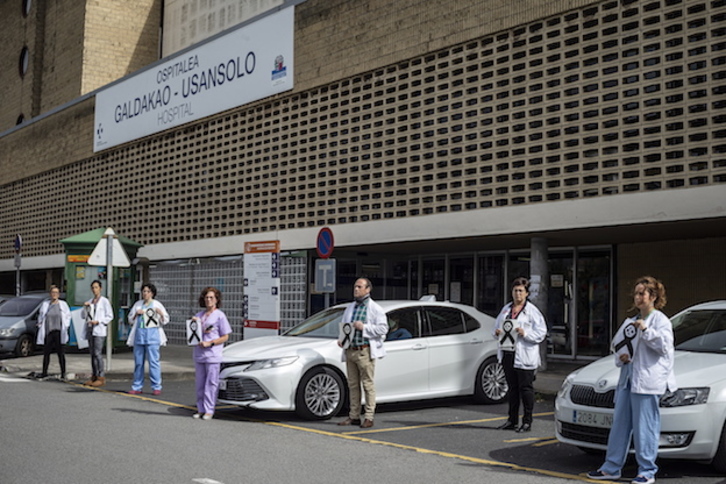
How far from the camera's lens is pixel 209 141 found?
24984 mm

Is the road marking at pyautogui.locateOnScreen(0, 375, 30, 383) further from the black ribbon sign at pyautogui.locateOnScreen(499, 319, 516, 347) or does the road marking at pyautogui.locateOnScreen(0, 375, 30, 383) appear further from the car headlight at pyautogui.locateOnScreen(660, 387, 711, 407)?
the car headlight at pyautogui.locateOnScreen(660, 387, 711, 407)

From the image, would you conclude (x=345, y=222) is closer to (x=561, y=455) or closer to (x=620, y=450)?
(x=561, y=455)

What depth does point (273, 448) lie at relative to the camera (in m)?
8.63

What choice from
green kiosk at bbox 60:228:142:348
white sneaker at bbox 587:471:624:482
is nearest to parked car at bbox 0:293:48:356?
green kiosk at bbox 60:228:142:348

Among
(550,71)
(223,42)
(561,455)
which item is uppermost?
(223,42)

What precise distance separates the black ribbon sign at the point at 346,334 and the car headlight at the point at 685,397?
13.0ft

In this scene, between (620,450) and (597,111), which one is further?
(597,111)

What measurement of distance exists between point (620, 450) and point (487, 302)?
13.3 m

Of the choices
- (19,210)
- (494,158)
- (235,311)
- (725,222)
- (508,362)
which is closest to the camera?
(508,362)

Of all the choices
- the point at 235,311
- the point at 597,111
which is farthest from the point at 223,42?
the point at 597,111

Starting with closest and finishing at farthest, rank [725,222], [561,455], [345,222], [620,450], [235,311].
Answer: [620,450] → [561,455] → [725,222] → [345,222] → [235,311]

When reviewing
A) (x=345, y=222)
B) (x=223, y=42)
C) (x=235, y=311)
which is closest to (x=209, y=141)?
(x=223, y=42)

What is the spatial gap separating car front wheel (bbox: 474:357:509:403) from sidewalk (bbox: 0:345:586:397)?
0.87 metres

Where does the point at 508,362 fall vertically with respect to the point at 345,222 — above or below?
below
